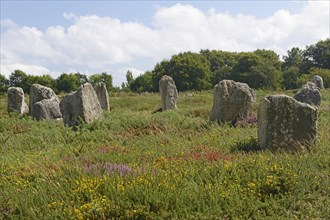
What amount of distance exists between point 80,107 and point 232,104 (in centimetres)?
756

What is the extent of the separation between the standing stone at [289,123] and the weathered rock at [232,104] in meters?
7.40

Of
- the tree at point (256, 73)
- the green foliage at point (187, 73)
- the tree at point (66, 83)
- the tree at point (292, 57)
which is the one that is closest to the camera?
the tree at point (256, 73)

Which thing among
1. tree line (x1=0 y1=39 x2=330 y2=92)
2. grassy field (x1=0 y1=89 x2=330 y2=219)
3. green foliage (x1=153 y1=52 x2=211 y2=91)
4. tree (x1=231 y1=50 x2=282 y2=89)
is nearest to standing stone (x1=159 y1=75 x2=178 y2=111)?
grassy field (x1=0 y1=89 x2=330 y2=219)

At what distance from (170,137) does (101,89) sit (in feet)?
65.7

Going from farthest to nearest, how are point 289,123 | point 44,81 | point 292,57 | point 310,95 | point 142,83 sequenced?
point 292,57
point 142,83
point 44,81
point 310,95
point 289,123

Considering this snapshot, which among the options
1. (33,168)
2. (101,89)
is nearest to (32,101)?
(101,89)

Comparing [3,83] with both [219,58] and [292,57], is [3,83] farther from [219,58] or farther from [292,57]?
[292,57]

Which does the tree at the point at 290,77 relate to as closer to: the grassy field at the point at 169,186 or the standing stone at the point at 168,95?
the standing stone at the point at 168,95

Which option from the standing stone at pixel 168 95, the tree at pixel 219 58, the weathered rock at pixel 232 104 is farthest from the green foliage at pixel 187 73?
the weathered rock at pixel 232 104

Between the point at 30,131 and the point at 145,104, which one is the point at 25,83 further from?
the point at 30,131

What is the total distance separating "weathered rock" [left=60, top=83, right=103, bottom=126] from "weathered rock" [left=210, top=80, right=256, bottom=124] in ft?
20.6

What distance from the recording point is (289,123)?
37.4ft

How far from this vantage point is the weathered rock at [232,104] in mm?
19234

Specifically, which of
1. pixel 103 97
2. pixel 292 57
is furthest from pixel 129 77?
pixel 103 97
